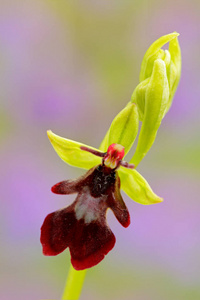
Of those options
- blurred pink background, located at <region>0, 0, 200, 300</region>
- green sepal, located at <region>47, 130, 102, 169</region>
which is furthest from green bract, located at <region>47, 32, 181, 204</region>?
blurred pink background, located at <region>0, 0, 200, 300</region>

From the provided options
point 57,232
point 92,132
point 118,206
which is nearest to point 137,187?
point 118,206

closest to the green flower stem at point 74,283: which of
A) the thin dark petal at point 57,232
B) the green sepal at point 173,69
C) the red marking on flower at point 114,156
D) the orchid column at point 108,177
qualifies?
the orchid column at point 108,177

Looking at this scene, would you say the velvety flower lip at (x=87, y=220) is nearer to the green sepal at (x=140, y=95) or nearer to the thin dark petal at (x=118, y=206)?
the thin dark petal at (x=118, y=206)

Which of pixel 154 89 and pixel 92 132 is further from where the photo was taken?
pixel 92 132

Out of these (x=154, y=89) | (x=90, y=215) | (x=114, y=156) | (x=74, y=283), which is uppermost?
(x=154, y=89)

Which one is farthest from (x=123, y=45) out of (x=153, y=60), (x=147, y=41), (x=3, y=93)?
(x=153, y=60)

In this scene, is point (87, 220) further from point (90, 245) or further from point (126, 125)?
point (126, 125)
